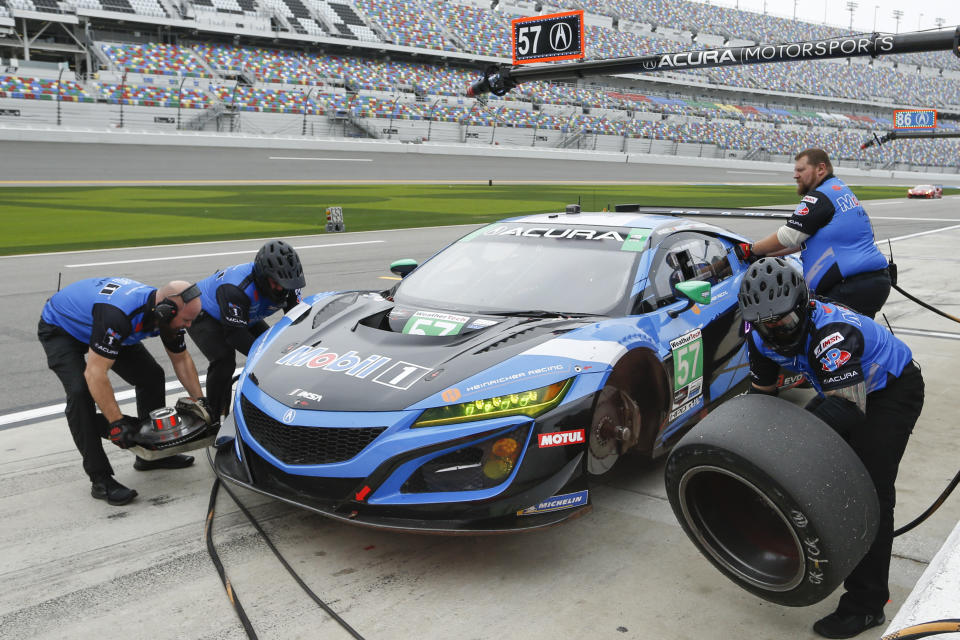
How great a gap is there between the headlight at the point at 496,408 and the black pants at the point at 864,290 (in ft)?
8.03

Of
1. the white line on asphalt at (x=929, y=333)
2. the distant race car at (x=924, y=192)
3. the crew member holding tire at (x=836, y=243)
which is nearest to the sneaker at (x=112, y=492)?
the crew member holding tire at (x=836, y=243)

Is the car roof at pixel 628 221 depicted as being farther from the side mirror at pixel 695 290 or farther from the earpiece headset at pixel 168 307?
the earpiece headset at pixel 168 307

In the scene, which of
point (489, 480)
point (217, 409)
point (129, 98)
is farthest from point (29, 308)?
point (129, 98)

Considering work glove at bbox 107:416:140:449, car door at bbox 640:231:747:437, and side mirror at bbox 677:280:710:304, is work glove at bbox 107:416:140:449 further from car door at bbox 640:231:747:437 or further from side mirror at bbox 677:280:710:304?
side mirror at bbox 677:280:710:304

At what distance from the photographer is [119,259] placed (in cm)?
1266

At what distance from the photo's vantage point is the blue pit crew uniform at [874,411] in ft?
10.0

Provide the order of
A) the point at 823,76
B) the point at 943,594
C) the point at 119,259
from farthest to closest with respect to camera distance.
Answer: the point at 823,76
the point at 119,259
the point at 943,594

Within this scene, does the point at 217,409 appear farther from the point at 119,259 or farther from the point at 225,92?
the point at 225,92

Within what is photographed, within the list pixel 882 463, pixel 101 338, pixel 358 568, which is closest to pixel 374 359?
pixel 358 568

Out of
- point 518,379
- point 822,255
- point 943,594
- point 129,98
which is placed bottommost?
point 943,594

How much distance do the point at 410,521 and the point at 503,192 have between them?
26.6 m

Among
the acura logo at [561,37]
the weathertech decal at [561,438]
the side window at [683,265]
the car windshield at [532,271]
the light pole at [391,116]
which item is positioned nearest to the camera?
the weathertech decal at [561,438]

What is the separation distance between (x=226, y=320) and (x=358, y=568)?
199cm

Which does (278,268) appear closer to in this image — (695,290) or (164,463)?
(164,463)
